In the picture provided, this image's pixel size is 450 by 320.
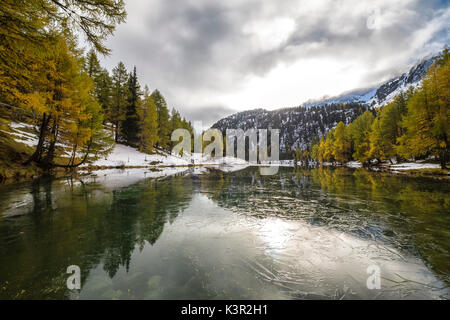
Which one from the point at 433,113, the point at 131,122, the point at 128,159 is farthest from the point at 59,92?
the point at 433,113

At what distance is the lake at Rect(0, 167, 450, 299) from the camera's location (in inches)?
121

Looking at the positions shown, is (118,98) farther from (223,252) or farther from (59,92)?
(223,252)

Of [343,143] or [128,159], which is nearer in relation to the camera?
[128,159]

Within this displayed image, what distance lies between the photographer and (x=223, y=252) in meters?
4.40

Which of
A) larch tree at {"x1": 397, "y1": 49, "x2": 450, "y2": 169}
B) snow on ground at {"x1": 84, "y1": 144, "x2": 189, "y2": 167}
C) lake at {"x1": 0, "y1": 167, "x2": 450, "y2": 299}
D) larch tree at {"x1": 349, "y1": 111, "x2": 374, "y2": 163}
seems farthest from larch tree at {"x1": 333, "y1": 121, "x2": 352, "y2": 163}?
lake at {"x1": 0, "y1": 167, "x2": 450, "y2": 299}

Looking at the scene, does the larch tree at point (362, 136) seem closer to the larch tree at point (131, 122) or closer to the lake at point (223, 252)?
the lake at point (223, 252)

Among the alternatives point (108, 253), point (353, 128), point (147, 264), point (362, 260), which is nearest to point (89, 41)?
point (108, 253)

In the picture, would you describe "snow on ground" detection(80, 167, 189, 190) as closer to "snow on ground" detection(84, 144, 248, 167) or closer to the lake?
"snow on ground" detection(84, 144, 248, 167)

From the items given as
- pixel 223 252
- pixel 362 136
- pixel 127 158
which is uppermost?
pixel 362 136

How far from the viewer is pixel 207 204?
9.23 metres

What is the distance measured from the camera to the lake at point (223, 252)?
3068 mm

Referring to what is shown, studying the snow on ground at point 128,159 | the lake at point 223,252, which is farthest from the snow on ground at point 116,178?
the lake at point 223,252

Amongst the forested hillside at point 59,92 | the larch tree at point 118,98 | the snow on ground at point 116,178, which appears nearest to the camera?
the forested hillside at point 59,92

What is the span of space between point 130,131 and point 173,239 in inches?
1645
